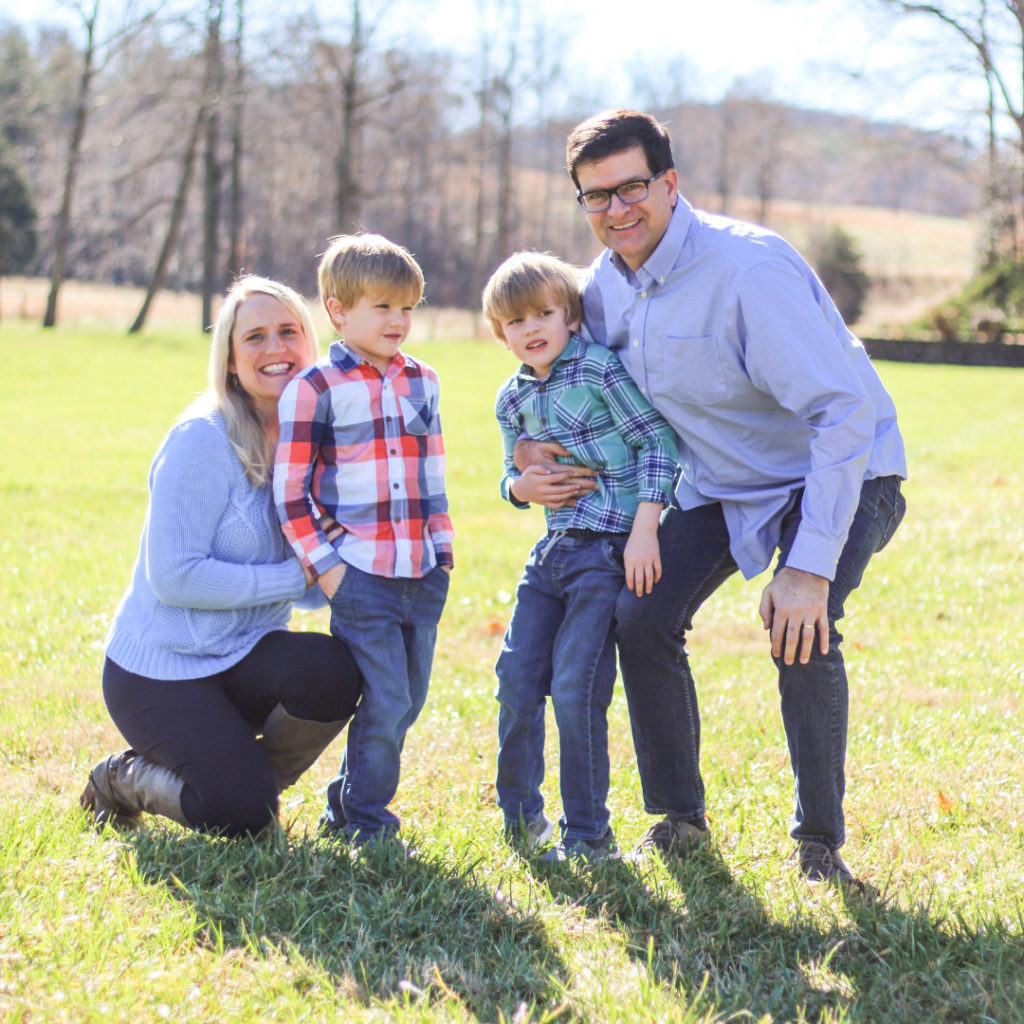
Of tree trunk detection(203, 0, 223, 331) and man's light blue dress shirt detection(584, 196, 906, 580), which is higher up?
tree trunk detection(203, 0, 223, 331)

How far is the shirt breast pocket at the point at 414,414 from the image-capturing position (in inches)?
138

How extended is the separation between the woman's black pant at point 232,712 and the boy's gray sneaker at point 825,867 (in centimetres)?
147

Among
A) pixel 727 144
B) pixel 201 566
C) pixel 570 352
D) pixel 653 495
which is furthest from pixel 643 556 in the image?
pixel 727 144

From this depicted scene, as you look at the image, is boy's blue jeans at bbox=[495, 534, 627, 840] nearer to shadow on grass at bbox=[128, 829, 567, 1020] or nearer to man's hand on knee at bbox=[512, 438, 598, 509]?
man's hand on knee at bbox=[512, 438, 598, 509]

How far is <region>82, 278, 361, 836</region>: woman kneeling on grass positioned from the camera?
3.32 m

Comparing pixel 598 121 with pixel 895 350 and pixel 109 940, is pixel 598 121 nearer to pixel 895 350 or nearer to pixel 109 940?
pixel 109 940

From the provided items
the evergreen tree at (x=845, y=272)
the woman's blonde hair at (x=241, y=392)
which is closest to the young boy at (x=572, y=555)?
the woman's blonde hair at (x=241, y=392)

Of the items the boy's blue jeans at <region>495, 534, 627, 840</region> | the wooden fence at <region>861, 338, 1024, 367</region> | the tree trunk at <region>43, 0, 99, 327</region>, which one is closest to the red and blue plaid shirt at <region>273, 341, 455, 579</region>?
the boy's blue jeans at <region>495, 534, 627, 840</region>

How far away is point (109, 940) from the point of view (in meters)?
2.66

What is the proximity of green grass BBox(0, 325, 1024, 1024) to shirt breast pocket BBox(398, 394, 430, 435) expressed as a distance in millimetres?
1290

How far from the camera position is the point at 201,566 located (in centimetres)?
338

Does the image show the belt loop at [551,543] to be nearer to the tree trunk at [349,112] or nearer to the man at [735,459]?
the man at [735,459]

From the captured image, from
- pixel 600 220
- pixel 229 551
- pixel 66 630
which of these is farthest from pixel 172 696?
pixel 66 630

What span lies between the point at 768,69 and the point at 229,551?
64.3 metres
